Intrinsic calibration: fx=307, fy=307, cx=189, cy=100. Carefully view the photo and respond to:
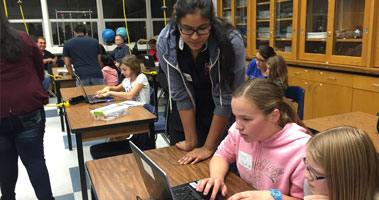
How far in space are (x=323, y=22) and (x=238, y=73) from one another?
9.15 feet

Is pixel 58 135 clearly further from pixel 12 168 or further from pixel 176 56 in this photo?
pixel 176 56

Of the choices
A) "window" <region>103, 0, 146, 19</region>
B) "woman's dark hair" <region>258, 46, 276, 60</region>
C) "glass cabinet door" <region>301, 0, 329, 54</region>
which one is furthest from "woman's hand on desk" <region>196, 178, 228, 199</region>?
"window" <region>103, 0, 146, 19</region>

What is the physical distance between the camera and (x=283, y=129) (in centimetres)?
104

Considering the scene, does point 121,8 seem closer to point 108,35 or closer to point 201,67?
point 108,35

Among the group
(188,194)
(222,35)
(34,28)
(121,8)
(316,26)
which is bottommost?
(188,194)

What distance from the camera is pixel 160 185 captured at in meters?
0.75

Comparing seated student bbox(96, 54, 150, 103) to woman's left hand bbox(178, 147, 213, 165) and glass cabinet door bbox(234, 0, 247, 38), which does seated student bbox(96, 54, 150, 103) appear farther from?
glass cabinet door bbox(234, 0, 247, 38)

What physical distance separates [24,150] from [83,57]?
239 cm

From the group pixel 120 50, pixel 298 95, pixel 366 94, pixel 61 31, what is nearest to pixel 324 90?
pixel 366 94

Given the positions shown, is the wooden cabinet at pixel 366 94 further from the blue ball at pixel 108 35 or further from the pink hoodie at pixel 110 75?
the blue ball at pixel 108 35

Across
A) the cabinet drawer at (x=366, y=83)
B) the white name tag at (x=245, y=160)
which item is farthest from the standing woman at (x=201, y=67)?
the cabinet drawer at (x=366, y=83)

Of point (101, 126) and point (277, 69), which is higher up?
point (277, 69)

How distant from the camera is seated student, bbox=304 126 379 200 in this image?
2.29ft

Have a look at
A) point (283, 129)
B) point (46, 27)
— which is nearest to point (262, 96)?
point (283, 129)
